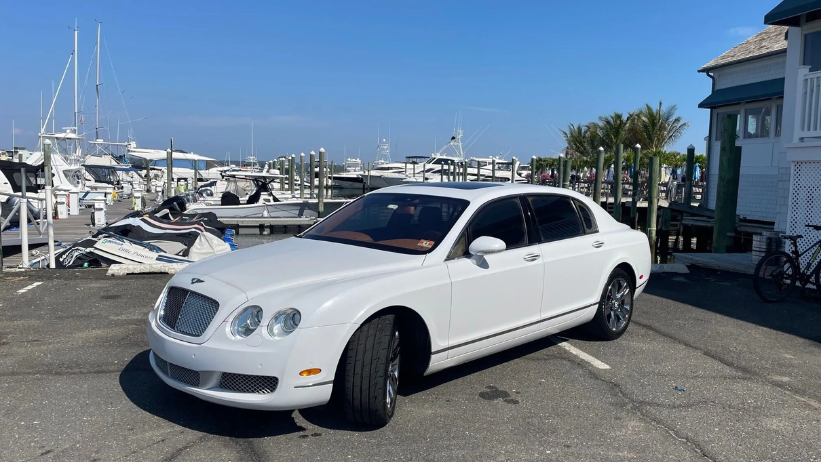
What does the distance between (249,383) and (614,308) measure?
3942 mm

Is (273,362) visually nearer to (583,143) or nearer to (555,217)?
(555,217)

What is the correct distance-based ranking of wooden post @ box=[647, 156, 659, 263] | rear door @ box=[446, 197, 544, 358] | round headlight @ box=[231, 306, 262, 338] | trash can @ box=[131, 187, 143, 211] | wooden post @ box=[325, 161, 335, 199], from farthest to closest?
wooden post @ box=[325, 161, 335, 199]
trash can @ box=[131, 187, 143, 211]
wooden post @ box=[647, 156, 659, 263]
rear door @ box=[446, 197, 544, 358]
round headlight @ box=[231, 306, 262, 338]

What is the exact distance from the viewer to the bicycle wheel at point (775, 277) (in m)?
9.02

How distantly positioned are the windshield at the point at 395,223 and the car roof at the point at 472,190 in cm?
8

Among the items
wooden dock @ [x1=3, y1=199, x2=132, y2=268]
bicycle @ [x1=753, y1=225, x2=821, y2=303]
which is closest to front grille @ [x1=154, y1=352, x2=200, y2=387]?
bicycle @ [x1=753, y1=225, x2=821, y2=303]

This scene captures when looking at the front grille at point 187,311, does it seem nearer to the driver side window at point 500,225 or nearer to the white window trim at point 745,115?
the driver side window at point 500,225

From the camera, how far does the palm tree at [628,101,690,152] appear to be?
4697 centimetres

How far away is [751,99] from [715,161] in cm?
277

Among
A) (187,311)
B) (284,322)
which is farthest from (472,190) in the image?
(187,311)

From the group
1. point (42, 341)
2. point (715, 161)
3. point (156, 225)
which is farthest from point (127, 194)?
point (42, 341)

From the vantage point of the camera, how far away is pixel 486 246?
494cm

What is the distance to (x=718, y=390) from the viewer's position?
17.7ft

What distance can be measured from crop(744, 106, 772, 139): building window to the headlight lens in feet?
59.8

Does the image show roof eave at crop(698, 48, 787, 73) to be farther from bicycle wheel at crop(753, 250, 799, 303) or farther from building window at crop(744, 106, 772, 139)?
bicycle wheel at crop(753, 250, 799, 303)
